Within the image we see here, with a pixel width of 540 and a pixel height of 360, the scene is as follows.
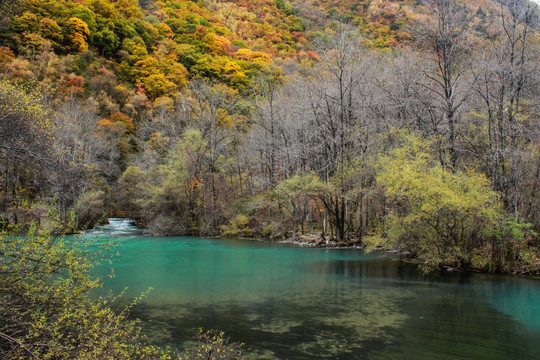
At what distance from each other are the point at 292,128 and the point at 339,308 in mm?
22664

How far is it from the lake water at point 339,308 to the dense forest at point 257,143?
112 centimetres

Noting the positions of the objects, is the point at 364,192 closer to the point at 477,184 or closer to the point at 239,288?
the point at 477,184

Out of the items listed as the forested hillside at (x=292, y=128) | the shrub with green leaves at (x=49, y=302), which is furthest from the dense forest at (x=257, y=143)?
the forested hillside at (x=292, y=128)

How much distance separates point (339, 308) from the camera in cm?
1069

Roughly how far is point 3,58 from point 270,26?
53770mm

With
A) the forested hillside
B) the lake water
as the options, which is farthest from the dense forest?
the lake water

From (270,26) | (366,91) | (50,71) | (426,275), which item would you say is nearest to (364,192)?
(426,275)

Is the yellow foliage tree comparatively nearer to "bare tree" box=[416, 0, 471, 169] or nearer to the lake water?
the lake water

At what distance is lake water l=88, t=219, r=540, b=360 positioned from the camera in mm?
7824

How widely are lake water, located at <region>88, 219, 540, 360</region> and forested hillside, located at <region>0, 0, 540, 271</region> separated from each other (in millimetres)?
2739

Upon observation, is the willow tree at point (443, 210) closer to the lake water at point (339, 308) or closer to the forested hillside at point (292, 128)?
the forested hillside at point (292, 128)

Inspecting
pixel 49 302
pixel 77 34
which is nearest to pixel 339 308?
pixel 49 302

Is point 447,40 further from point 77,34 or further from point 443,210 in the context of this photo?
point 77,34

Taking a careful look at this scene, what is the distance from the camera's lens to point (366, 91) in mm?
28656
